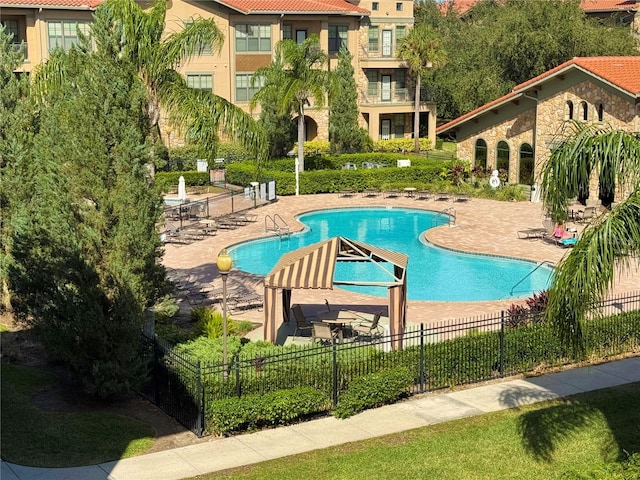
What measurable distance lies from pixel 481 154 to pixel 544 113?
15.8 ft

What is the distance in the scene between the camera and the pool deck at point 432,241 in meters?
24.9

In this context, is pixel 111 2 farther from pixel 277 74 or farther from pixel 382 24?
pixel 382 24

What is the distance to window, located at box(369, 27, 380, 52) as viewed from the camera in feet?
194

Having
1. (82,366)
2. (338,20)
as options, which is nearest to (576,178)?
(82,366)

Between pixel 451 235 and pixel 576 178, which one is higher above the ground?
pixel 576 178

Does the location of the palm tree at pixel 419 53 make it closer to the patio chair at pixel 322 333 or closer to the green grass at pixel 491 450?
the patio chair at pixel 322 333

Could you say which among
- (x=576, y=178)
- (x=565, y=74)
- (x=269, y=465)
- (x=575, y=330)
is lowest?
(x=269, y=465)

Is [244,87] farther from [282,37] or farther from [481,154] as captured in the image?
[481,154]

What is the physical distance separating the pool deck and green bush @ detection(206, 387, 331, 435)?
17.6 feet

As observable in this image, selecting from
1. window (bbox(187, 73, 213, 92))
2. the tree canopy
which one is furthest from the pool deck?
the tree canopy

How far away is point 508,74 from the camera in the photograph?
2276 inches

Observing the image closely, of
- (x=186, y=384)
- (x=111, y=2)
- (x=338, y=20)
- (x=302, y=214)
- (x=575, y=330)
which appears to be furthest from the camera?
(x=338, y=20)

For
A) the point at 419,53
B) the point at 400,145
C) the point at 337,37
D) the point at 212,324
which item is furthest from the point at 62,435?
the point at 419,53

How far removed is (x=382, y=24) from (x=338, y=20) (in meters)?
3.33
